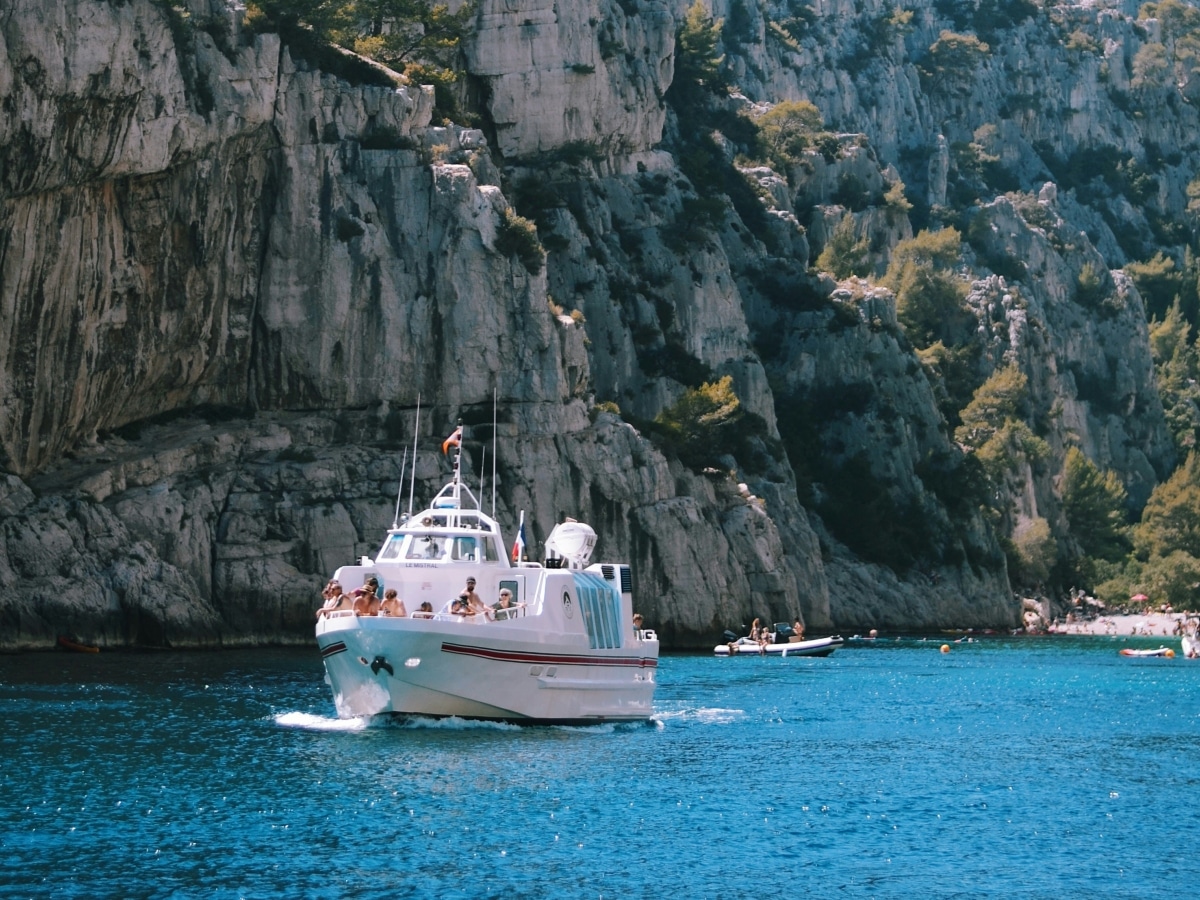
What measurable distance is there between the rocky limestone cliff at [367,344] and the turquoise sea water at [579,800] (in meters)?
21.8

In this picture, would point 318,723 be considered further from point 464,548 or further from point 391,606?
point 464,548

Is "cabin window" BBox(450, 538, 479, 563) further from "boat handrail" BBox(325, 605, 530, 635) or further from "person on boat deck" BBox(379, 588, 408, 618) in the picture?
"person on boat deck" BBox(379, 588, 408, 618)

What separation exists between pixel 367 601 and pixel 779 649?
1919 inches

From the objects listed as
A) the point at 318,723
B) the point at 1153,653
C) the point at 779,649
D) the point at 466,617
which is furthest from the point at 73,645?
the point at 1153,653

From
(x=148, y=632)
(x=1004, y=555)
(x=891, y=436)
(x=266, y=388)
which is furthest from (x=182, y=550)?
(x=1004, y=555)

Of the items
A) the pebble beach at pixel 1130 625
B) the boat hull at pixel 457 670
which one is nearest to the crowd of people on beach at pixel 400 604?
the boat hull at pixel 457 670

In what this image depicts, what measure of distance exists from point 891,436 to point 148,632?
2712 inches

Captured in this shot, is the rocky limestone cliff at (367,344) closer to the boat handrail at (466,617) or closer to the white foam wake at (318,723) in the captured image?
the white foam wake at (318,723)

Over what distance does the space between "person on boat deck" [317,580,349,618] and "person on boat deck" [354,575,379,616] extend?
957mm

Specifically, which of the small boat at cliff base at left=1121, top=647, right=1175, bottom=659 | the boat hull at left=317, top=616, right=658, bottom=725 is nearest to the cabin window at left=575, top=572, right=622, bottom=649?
the boat hull at left=317, top=616, right=658, bottom=725

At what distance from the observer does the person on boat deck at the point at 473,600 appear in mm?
45062

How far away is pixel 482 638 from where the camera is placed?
146ft

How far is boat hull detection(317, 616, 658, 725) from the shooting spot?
44.2m

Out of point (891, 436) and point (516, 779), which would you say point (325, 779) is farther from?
point (891, 436)
